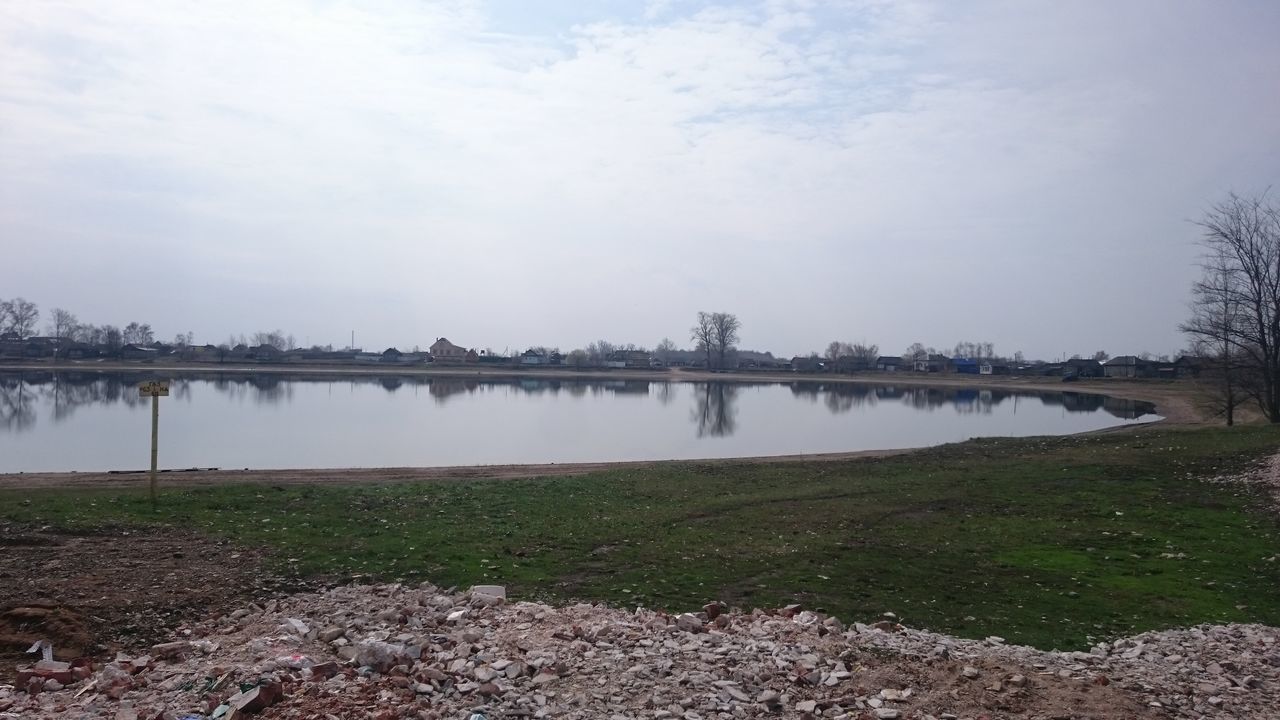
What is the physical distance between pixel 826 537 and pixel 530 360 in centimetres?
15575

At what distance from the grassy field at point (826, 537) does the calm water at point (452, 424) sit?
16.3 metres

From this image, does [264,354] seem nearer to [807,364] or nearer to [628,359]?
[628,359]

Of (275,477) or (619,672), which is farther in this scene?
(275,477)

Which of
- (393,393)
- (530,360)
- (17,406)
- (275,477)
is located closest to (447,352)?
(530,360)

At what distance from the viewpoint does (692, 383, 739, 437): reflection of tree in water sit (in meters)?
48.7

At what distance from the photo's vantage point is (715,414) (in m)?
61.7

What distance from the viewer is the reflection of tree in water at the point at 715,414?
48684 millimetres

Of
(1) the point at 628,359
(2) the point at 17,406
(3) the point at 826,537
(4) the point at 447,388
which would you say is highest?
(1) the point at 628,359

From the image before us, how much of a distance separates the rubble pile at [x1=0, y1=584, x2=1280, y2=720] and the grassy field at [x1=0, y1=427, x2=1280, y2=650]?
4.20 feet

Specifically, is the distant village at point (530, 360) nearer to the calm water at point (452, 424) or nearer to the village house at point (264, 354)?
the village house at point (264, 354)

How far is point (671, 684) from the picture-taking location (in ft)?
21.6

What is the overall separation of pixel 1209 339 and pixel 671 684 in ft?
130

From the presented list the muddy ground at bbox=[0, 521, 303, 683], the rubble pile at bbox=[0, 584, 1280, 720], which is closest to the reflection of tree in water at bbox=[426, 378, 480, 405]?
the muddy ground at bbox=[0, 521, 303, 683]

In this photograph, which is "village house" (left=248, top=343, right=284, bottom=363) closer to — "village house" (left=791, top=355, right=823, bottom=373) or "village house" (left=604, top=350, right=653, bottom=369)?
"village house" (left=604, top=350, right=653, bottom=369)
